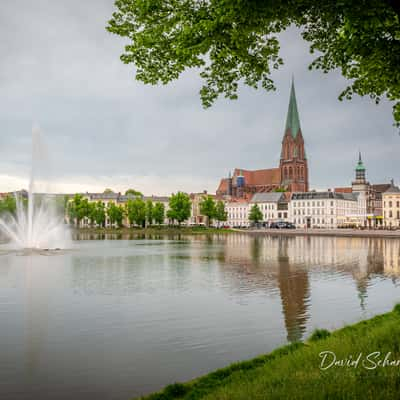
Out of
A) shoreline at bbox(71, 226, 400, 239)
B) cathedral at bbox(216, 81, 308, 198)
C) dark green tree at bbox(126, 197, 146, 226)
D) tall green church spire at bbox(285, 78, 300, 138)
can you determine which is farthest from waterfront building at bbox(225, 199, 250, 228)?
dark green tree at bbox(126, 197, 146, 226)

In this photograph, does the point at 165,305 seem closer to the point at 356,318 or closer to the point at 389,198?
the point at 356,318

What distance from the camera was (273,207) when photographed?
152 meters

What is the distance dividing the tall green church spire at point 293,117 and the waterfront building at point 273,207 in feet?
111

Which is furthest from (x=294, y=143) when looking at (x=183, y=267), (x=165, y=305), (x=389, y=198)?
(x=165, y=305)

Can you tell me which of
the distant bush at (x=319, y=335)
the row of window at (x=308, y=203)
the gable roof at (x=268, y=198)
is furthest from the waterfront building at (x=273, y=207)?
the distant bush at (x=319, y=335)

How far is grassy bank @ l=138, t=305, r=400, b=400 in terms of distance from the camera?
6438mm

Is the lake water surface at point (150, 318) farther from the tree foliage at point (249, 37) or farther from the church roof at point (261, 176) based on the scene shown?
the church roof at point (261, 176)

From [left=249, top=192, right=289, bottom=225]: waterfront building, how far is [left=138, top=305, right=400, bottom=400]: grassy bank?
139m

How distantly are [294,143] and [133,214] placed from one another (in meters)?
80.5

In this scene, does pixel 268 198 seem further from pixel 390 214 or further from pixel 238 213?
pixel 390 214

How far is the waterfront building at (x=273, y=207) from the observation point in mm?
149250

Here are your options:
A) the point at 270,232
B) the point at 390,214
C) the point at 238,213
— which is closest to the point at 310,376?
the point at 270,232

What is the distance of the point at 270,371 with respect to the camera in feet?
26.4

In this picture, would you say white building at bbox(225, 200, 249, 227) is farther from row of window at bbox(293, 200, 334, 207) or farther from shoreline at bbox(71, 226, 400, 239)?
shoreline at bbox(71, 226, 400, 239)
